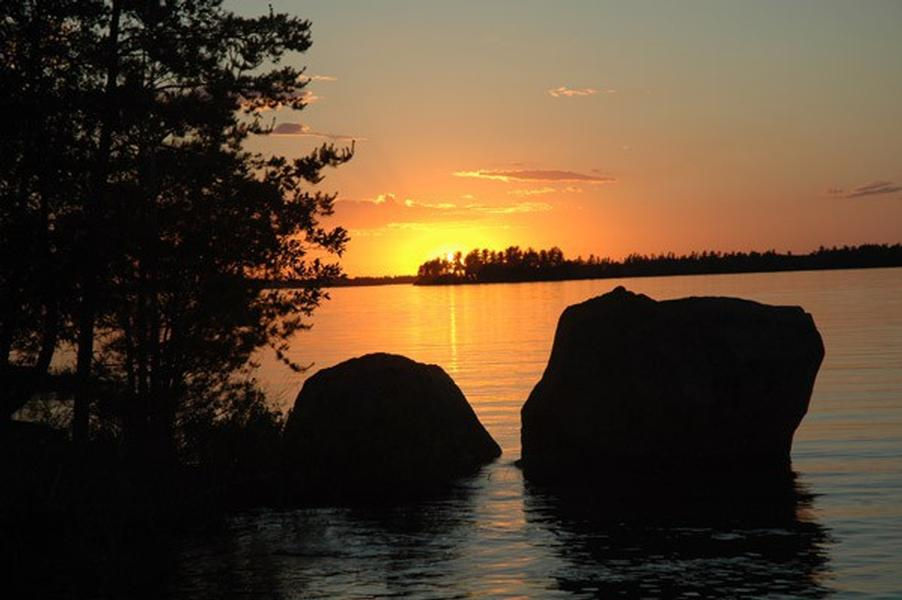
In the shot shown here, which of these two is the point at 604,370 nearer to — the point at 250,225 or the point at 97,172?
the point at 250,225

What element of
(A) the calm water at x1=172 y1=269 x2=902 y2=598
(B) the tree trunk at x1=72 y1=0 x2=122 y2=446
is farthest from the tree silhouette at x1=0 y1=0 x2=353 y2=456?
(A) the calm water at x1=172 y1=269 x2=902 y2=598

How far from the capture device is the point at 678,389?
22781mm

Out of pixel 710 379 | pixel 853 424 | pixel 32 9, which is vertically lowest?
pixel 853 424

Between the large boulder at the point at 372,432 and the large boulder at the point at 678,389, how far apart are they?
84.8 inches

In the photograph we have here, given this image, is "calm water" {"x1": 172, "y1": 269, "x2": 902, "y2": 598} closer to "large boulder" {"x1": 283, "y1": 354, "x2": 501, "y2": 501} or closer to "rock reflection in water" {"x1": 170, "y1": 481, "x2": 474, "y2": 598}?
"rock reflection in water" {"x1": 170, "y1": 481, "x2": 474, "y2": 598}

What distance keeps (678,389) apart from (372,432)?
6.06 m

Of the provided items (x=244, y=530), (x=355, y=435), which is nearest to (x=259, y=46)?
(x=355, y=435)

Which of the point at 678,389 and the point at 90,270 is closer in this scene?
the point at 90,270

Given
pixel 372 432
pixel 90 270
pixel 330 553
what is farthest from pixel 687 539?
pixel 90 270

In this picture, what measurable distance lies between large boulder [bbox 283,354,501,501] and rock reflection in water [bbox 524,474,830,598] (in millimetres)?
2524

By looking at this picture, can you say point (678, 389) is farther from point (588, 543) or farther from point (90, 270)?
point (90, 270)

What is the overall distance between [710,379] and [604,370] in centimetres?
209

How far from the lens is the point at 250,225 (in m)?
23.6

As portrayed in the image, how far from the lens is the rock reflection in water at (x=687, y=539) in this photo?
14.4 meters
